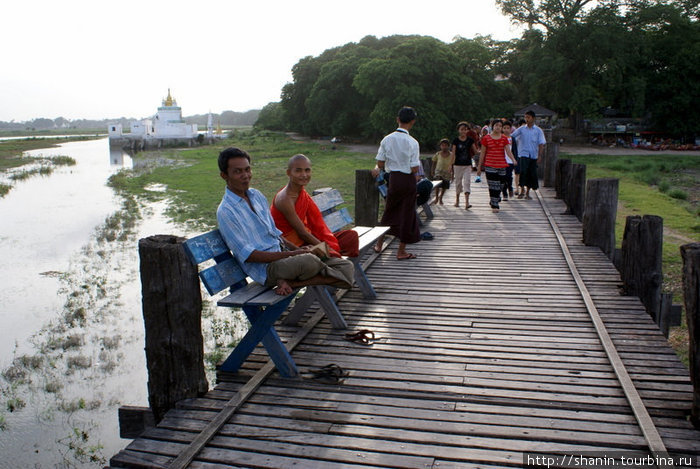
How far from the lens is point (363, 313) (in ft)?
16.8

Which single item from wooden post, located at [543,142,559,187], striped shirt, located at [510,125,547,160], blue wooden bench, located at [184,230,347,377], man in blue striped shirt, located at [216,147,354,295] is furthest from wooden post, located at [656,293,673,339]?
wooden post, located at [543,142,559,187]

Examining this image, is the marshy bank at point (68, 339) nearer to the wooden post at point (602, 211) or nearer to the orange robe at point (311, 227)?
the orange robe at point (311, 227)

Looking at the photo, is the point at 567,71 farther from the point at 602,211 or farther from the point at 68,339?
the point at 68,339

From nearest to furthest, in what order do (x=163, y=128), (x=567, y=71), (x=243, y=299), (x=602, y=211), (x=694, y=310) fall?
(x=694, y=310) → (x=243, y=299) → (x=602, y=211) → (x=567, y=71) → (x=163, y=128)

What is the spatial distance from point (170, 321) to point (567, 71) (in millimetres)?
32676

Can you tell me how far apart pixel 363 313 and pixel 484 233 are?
12.5ft

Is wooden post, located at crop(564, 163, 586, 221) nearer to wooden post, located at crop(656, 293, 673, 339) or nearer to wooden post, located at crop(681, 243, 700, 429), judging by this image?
wooden post, located at crop(656, 293, 673, 339)

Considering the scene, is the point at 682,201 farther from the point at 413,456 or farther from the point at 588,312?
the point at 413,456

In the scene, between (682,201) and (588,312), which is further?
(682,201)

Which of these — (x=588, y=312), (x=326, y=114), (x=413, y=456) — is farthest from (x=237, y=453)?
(x=326, y=114)

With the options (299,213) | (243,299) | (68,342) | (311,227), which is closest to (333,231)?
(311,227)

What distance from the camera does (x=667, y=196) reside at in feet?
56.1

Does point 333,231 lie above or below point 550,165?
below

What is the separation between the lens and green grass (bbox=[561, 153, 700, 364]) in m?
9.38
